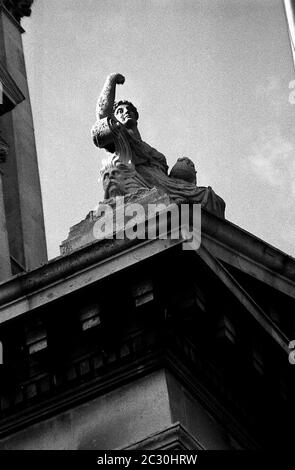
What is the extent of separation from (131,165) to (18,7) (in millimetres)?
12535

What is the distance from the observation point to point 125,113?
107ft

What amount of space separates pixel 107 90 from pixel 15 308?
537 cm

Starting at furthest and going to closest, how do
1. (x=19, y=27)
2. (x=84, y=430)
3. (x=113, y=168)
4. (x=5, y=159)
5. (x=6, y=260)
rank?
(x=19, y=27), (x=5, y=159), (x=6, y=260), (x=113, y=168), (x=84, y=430)

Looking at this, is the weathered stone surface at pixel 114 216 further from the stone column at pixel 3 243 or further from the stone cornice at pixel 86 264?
the stone column at pixel 3 243

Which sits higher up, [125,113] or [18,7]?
[18,7]

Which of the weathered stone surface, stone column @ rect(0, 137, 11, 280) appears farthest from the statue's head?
stone column @ rect(0, 137, 11, 280)

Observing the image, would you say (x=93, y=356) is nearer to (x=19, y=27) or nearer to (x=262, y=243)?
(x=262, y=243)

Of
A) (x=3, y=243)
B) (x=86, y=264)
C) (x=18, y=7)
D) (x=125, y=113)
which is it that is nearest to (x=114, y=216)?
(x=86, y=264)

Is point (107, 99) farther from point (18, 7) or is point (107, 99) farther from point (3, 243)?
point (18, 7)

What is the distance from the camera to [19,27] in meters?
43.0

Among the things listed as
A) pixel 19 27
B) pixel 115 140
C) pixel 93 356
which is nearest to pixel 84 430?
pixel 93 356

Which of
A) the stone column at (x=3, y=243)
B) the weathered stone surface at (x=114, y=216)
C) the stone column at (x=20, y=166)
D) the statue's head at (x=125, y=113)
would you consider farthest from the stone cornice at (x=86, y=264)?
the stone column at (x=20, y=166)

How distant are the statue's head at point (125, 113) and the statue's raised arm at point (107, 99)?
26cm

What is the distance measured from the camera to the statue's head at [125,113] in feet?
106
